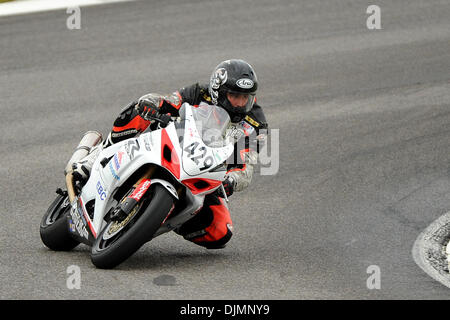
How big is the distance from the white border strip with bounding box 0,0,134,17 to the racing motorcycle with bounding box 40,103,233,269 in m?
11.2

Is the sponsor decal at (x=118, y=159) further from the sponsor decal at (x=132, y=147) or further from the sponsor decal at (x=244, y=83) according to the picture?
the sponsor decal at (x=244, y=83)

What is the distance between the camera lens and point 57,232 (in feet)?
21.6

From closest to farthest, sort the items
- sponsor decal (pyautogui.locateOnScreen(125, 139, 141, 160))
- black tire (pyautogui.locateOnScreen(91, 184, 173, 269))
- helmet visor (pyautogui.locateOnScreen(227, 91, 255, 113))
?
black tire (pyautogui.locateOnScreen(91, 184, 173, 269)) → sponsor decal (pyautogui.locateOnScreen(125, 139, 141, 160)) → helmet visor (pyautogui.locateOnScreen(227, 91, 255, 113))

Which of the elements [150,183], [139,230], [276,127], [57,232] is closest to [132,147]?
[150,183]

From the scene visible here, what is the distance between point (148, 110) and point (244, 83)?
2.47 ft

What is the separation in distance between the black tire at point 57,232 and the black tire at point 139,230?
84cm

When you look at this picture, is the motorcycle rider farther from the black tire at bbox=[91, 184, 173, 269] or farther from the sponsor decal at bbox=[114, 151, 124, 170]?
the black tire at bbox=[91, 184, 173, 269]

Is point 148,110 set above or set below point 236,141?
above

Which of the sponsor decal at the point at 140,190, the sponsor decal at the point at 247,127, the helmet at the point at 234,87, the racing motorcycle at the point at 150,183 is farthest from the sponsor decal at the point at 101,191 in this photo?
the sponsor decal at the point at 247,127

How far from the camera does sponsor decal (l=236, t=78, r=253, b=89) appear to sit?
242 inches

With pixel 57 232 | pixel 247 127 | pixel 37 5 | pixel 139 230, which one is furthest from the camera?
pixel 37 5

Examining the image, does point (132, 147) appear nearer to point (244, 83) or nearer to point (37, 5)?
point (244, 83)

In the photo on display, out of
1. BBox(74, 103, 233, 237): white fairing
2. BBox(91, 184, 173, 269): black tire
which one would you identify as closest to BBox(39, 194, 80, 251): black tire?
BBox(74, 103, 233, 237): white fairing

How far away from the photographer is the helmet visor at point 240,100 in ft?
20.4
